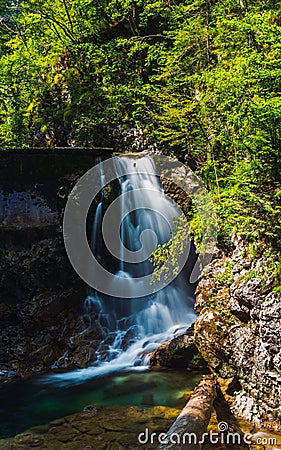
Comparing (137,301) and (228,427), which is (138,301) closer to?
(137,301)

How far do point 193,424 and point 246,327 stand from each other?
1.57m

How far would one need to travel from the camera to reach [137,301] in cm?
916

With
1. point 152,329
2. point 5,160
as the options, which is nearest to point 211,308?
point 152,329

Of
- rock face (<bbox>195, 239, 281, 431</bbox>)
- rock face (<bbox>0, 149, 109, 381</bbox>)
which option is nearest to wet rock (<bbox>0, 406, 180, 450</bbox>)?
rock face (<bbox>195, 239, 281, 431</bbox>)

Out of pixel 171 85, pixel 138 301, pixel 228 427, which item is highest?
pixel 171 85

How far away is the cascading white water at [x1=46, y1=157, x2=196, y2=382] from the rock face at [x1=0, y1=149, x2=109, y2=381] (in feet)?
1.60

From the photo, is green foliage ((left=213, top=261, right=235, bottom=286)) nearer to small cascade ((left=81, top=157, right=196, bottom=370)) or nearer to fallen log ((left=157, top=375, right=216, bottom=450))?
fallen log ((left=157, top=375, right=216, bottom=450))

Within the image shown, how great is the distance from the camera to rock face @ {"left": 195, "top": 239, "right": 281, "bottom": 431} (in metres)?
4.80

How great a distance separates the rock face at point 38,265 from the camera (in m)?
8.59

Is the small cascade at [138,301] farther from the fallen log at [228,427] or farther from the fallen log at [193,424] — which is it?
the fallen log at [193,424]

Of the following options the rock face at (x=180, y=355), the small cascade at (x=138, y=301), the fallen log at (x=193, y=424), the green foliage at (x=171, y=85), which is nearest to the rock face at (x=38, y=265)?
the small cascade at (x=138, y=301)

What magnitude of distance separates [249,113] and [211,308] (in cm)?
286

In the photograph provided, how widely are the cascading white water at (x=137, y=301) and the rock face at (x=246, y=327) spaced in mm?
2220

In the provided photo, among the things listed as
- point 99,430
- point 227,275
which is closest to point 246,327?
point 227,275
